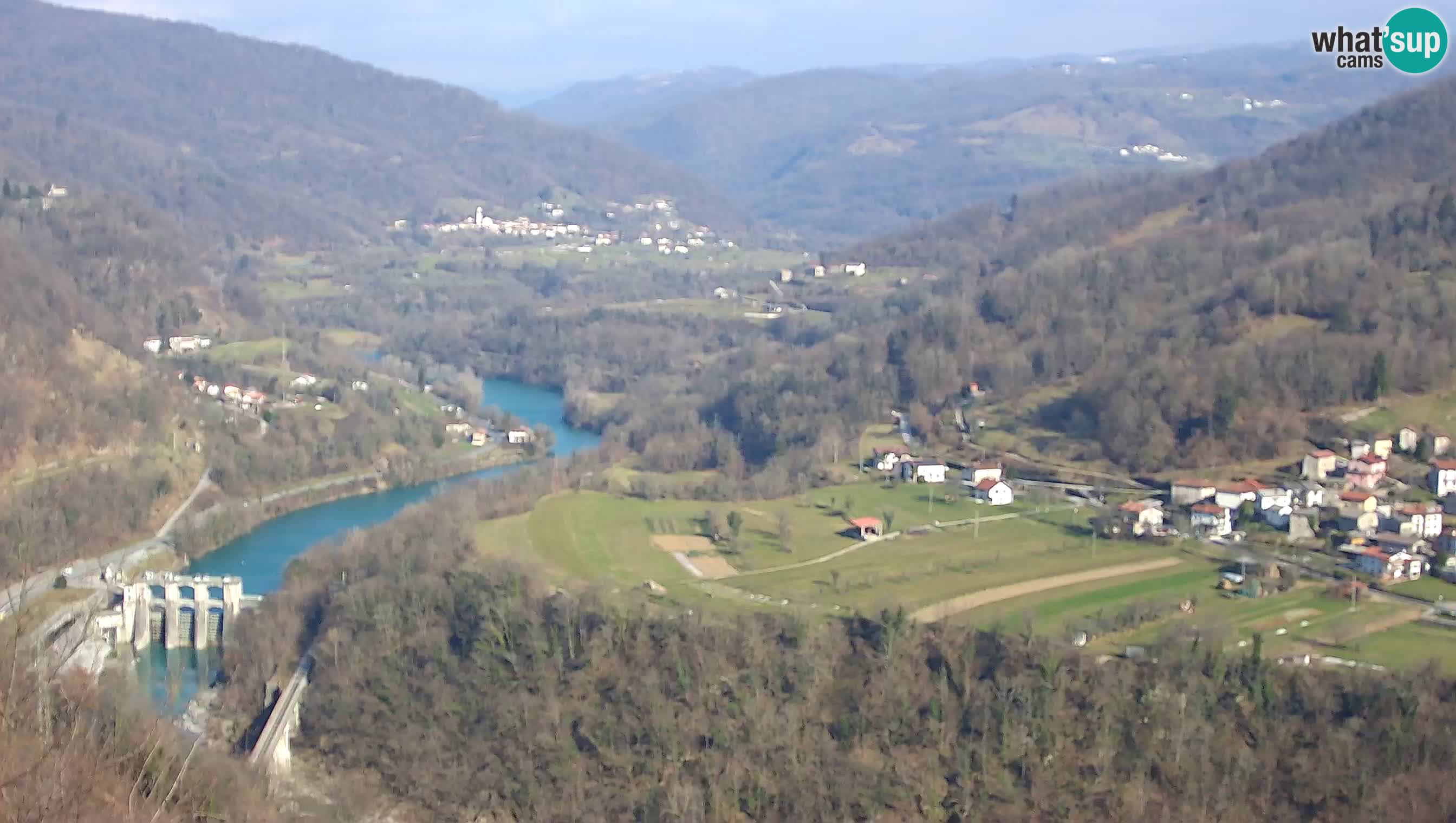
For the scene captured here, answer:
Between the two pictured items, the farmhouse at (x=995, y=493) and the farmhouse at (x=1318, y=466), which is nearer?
the farmhouse at (x=1318, y=466)

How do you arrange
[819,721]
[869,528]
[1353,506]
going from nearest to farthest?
[819,721] → [1353,506] → [869,528]

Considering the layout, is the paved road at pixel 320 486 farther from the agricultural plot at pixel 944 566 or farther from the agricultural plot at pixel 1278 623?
the agricultural plot at pixel 1278 623

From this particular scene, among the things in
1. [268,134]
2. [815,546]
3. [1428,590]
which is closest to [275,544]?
[815,546]

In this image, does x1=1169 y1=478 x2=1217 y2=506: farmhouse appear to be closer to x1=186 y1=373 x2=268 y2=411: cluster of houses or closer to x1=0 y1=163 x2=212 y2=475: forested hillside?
x1=0 y1=163 x2=212 y2=475: forested hillside

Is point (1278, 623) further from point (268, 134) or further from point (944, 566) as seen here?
point (268, 134)

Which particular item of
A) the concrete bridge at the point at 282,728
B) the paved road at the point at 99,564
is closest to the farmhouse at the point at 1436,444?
the concrete bridge at the point at 282,728
